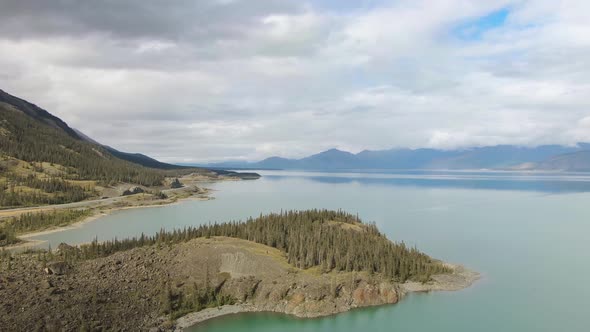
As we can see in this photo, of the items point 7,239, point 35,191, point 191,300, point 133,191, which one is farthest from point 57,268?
point 133,191

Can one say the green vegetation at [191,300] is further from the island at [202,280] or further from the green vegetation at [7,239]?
the green vegetation at [7,239]

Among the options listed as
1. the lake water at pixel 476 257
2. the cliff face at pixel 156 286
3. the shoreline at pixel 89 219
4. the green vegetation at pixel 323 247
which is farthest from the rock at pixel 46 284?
the shoreline at pixel 89 219

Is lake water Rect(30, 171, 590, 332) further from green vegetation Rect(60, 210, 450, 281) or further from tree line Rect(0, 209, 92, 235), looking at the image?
A: tree line Rect(0, 209, 92, 235)

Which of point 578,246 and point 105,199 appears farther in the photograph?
point 105,199

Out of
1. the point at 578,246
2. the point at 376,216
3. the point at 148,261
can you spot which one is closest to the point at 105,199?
the point at 376,216

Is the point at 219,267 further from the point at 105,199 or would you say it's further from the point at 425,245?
the point at 105,199
